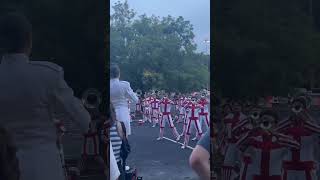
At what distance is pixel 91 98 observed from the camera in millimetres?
3039

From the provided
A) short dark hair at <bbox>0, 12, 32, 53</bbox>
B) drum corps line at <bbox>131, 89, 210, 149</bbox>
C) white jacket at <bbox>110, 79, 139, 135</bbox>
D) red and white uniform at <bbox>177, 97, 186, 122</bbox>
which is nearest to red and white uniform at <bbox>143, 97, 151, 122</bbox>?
drum corps line at <bbox>131, 89, 210, 149</bbox>

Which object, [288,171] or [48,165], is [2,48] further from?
[288,171]

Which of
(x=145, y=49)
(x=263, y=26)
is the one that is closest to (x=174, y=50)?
(x=145, y=49)

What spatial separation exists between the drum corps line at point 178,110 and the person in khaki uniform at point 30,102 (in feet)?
13.1

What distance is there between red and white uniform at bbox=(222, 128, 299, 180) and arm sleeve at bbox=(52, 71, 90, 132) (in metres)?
0.87

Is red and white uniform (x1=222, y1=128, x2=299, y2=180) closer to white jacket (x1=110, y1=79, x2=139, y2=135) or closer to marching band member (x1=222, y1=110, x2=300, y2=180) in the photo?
marching band member (x1=222, y1=110, x2=300, y2=180)

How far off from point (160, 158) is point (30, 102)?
22.6ft

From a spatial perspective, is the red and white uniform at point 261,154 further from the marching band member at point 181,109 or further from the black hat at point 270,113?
the marching band member at point 181,109

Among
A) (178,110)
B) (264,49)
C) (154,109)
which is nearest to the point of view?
(264,49)

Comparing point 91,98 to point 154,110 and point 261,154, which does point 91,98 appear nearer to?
point 261,154

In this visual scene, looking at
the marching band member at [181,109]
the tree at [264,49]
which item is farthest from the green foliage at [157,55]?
the marching band member at [181,109]

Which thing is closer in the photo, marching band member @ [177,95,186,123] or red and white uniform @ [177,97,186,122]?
marching band member @ [177,95,186,123]

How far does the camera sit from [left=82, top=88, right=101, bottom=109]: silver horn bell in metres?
3.03

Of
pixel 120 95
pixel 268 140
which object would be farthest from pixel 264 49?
pixel 120 95
